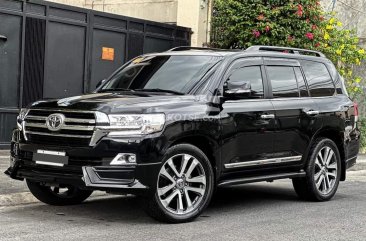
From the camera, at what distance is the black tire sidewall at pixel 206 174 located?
21.6ft

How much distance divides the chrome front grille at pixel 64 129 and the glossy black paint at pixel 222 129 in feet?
0.25

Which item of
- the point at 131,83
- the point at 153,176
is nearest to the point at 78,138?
the point at 153,176

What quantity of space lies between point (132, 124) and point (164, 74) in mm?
1381

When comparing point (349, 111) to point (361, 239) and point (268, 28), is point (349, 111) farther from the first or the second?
point (268, 28)

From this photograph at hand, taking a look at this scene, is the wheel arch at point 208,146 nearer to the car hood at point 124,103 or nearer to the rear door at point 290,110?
the car hood at point 124,103

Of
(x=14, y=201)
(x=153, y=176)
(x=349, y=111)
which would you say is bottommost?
(x=14, y=201)

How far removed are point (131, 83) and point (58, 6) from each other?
6833 mm

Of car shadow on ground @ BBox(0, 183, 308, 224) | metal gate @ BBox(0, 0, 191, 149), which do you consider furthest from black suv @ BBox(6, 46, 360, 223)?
metal gate @ BBox(0, 0, 191, 149)

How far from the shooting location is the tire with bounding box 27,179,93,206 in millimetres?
7609

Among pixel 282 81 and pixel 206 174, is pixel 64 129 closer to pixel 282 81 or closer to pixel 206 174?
pixel 206 174

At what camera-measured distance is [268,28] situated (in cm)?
1509

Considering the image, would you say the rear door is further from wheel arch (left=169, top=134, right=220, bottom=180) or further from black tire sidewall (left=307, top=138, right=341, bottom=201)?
wheel arch (left=169, top=134, right=220, bottom=180)

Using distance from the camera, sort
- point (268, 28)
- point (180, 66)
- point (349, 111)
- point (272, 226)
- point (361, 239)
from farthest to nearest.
Result: 1. point (268, 28)
2. point (349, 111)
3. point (180, 66)
4. point (272, 226)
5. point (361, 239)

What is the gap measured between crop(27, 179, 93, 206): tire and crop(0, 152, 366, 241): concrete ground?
108mm
